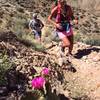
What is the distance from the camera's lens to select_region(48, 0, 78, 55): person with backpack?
10.3 metres

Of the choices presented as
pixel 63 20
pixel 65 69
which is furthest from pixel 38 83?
pixel 63 20

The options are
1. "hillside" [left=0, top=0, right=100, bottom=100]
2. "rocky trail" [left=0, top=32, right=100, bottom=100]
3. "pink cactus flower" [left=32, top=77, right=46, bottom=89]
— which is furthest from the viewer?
"rocky trail" [left=0, top=32, right=100, bottom=100]

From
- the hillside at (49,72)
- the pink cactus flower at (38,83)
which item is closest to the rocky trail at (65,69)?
the hillside at (49,72)

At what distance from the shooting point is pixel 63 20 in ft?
34.6

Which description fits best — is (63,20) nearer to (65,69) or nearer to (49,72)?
(65,69)

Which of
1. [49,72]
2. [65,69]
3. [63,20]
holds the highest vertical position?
[63,20]

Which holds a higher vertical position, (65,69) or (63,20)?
(63,20)

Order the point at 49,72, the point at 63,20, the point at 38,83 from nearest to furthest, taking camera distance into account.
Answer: the point at 38,83 → the point at 49,72 → the point at 63,20

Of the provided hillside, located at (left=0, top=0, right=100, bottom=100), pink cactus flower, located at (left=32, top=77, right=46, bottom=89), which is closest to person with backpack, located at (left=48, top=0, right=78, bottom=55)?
hillside, located at (left=0, top=0, right=100, bottom=100)

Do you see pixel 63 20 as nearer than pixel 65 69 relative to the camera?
No

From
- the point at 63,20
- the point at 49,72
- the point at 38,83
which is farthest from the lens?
the point at 63,20

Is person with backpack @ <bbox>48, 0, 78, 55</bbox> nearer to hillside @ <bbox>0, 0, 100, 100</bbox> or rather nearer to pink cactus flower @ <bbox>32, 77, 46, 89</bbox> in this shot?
hillside @ <bbox>0, 0, 100, 100</bbox>

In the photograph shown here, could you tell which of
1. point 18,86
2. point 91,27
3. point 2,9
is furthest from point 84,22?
point 18,86

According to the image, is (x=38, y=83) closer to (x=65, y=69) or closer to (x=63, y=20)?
(x=65, y=69)
